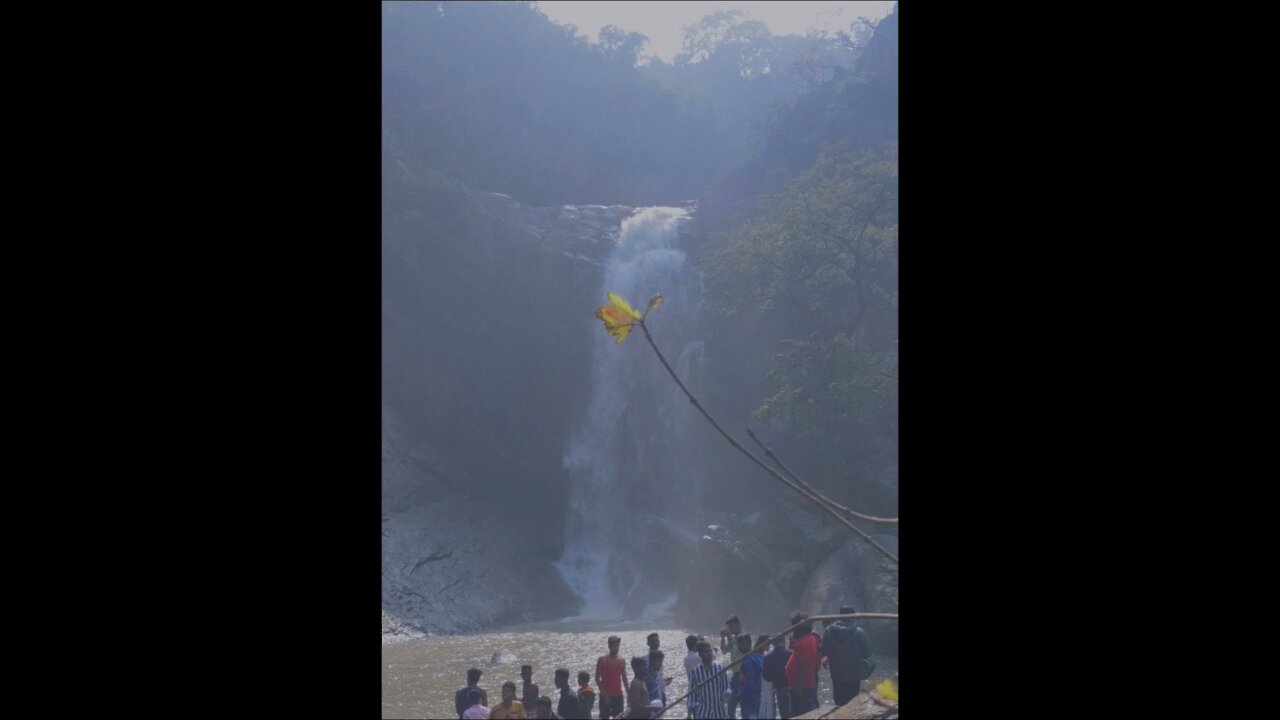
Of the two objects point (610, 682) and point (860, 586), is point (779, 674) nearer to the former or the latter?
point (610, 682)

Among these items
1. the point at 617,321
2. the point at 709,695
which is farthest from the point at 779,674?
the point at 617,321

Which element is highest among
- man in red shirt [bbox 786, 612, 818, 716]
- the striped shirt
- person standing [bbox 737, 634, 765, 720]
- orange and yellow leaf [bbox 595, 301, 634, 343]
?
orange and yellow leaf [bbox 595, 301, 634, 343]

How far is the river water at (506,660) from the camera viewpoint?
10.3 m

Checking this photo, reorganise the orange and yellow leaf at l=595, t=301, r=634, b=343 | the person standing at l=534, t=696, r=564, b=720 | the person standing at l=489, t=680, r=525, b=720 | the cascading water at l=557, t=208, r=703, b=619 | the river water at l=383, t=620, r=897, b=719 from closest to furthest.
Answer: the orange and yellow leaf at l=595, t=301, r=634, b=343 < the person standing at l=489, t=680, r=525, b=720 < the person standing at l=534, t=696, r=564, b=720 < the river water at l=383, t=620, r=897, b=719 < the cascading water at l=557, t=208, r=703, b=619

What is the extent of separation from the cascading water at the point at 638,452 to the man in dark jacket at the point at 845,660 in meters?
11.0

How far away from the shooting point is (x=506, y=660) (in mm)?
12469

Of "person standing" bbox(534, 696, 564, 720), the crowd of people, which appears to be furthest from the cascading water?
"person standing" bbox(534, 696, 564, 720)

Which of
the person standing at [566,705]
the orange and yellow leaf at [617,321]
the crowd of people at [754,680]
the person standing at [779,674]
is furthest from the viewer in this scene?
the person standing at [566,705]

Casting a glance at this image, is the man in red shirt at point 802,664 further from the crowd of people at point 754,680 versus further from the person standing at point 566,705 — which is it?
the person standing at point 566,705

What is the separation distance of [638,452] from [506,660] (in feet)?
21.1

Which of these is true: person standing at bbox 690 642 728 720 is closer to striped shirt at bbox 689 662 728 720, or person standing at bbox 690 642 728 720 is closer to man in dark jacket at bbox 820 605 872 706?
striped shirt at bbox 689 662 728 720

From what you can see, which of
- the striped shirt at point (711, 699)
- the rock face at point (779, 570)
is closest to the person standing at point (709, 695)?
the striped shirt at point (711, 699)

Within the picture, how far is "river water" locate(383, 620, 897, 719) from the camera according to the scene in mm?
10336

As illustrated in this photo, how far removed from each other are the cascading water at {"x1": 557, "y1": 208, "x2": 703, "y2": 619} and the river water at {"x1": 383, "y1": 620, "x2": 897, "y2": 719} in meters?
1.97
